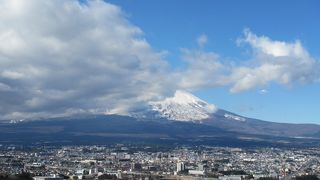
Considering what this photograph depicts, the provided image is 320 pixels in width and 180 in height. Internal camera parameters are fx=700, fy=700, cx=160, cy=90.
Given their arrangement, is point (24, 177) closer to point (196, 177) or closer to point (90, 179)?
point (90, 179)

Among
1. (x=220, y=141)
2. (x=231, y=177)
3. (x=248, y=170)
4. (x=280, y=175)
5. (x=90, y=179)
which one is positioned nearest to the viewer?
(x=90, y=179)

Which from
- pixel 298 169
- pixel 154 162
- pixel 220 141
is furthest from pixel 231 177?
pixel 220 141

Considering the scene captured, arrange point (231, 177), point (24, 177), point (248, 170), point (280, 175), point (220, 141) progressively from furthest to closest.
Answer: point (220, 141) < point (248, 170) < point (280, 175) < point (231, 177) < point (24, 177)

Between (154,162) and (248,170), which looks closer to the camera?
(248,170)

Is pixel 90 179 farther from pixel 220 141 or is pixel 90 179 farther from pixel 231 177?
pixel 220 141

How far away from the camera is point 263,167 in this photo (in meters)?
99.6

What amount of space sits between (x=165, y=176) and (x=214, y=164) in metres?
24.3

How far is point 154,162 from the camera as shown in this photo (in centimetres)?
10394

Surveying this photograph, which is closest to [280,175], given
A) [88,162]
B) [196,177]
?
[196,177]

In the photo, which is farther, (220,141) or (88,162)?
(220,141)

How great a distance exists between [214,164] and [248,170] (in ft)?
29.5

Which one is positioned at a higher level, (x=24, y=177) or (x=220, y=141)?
(x=220, y=141)

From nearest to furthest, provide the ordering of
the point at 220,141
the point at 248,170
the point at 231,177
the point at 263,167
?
the point at 231,177 → the point at 248,170 → the point at 263,167 → the point at 220,141

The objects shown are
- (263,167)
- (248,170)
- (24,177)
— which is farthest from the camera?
(263,167)
